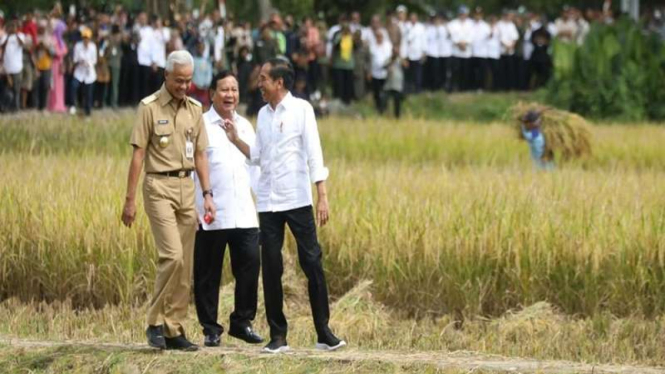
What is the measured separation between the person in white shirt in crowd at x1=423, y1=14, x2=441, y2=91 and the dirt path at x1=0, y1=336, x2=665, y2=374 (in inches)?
872

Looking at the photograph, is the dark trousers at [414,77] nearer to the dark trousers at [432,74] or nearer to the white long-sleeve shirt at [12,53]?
the dark trousers at [432,74]

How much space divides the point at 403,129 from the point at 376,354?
15.8 meters

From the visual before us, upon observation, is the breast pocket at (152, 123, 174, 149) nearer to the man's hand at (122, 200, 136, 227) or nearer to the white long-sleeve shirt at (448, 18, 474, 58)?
the man's hand at (122, 200, 136, 227)

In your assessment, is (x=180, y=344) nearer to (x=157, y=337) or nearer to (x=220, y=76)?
(x=157, y=337)

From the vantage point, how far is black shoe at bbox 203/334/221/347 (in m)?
11.2

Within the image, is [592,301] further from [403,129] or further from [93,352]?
[403,129]

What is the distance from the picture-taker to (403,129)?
2659 centimetres

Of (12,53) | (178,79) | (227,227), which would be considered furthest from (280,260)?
(12,53)

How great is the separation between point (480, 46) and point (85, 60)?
9398 millimetres

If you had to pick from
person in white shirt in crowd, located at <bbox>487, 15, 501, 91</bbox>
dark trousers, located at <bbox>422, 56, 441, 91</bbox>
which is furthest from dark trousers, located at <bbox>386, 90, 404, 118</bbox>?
person in white shirt in crowd, located at <bbox>487, 15, 501, 91</bbox>

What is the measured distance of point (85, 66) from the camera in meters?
26.6

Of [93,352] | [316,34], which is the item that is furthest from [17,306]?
[316,34]

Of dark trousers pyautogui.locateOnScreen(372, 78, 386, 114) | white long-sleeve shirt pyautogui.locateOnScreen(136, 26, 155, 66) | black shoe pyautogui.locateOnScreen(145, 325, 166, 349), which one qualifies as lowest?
dark trousers pyautogui.locateOnScreen(372, 78, 386, 114)

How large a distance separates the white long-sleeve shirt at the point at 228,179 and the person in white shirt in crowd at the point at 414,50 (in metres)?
20.9
